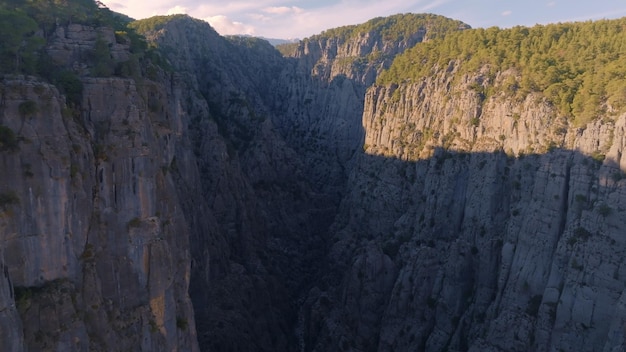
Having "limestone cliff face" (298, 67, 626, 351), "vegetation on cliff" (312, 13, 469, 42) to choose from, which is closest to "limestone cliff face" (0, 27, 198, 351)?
"limestone cliff face" (298, 67, 626, 351)

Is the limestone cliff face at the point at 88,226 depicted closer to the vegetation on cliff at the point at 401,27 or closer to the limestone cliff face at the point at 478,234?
the limestone cliff face at the point at 478,234

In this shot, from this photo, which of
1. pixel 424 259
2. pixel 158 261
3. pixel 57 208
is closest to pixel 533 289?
pixel 424 259

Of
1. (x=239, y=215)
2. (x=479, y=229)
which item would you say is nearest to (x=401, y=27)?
(x=239, y=215)

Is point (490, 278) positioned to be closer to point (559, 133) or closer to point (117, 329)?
point (559, 133)

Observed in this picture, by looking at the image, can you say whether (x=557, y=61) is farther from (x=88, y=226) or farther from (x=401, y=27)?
(x=401, y=27)

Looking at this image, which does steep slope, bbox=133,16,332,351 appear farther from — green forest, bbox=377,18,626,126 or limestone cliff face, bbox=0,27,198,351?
green forest, bbox=377,18,626,126

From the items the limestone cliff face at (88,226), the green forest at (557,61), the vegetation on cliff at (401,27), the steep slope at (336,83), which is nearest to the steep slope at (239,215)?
A: the steep slope at (336,83)
